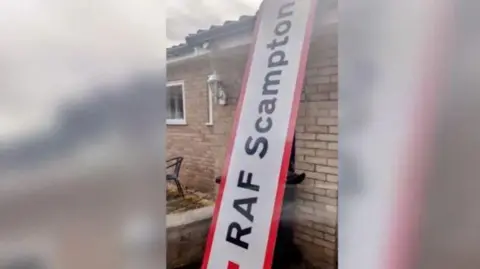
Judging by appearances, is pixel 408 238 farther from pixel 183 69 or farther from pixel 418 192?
pixel 183 69

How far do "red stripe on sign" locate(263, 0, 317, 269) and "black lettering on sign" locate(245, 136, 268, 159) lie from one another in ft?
0.19

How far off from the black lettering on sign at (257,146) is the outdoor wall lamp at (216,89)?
5.4 inches

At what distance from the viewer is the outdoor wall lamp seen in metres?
1.10

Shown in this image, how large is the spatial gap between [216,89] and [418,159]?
55 centimetres

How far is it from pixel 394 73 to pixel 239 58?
0.43 m

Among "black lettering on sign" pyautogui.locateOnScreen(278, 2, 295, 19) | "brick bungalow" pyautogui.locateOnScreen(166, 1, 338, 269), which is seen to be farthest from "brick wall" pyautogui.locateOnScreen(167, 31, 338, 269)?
"black lettering on sign" pyautogui.locateOnScreen(278, 2, 295, 19)

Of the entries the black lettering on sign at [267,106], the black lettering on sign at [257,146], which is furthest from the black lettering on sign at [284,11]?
the black lettering on sign at [257,146]

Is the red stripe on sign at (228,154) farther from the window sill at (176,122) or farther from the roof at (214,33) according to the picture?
the window sill at (176,122)

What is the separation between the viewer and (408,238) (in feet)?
3.44

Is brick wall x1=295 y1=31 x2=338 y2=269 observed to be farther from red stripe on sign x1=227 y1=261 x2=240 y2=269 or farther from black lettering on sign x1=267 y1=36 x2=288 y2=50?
red stripe on sign x1=227 y1=261 x2=240 y2=269

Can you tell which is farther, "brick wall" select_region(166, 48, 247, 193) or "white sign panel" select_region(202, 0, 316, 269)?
"white sign panel" select_region(202, 0, 316, 269)

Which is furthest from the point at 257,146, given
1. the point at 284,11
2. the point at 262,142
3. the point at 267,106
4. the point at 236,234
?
the point at 284,11

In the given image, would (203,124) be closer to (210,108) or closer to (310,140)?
(210,108)

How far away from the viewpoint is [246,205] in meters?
1.21
